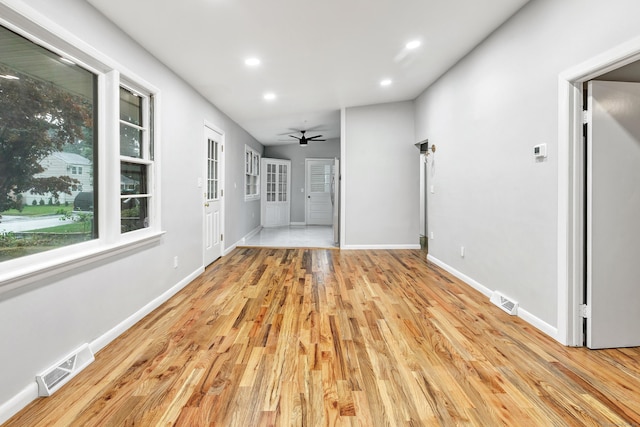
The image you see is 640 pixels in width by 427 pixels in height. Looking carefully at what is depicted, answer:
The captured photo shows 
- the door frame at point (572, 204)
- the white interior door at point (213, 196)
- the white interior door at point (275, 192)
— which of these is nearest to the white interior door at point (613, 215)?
the door frame at point (572, 204)

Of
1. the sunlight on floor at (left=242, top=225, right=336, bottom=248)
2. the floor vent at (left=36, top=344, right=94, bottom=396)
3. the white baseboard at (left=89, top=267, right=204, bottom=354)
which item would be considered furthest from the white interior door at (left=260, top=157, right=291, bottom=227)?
the floor vent at (left=36, top=344, right=94, bottom=396)

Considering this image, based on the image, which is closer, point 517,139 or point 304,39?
point 517,139

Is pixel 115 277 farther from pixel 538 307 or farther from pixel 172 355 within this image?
pixel 538 307

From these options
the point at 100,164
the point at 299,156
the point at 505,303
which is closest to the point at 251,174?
the point at 299,156

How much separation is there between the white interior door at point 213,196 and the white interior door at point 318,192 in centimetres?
491

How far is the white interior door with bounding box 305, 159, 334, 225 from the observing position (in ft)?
33.5

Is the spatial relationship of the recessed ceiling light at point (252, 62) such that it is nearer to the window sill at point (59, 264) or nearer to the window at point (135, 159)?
the window at point (135, 159)

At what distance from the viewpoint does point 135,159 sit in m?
2.85

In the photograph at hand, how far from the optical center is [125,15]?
2.48 metres

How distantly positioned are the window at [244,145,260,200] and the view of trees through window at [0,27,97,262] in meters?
5.16

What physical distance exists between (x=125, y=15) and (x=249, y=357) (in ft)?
8.49

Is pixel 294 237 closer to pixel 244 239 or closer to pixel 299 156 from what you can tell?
pixel 244 239

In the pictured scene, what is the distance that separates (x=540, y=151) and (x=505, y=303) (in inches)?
54.1

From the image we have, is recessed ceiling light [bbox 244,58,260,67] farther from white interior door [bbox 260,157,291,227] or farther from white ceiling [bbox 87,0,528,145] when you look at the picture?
white interior door [bbox 260,157,291,227]
